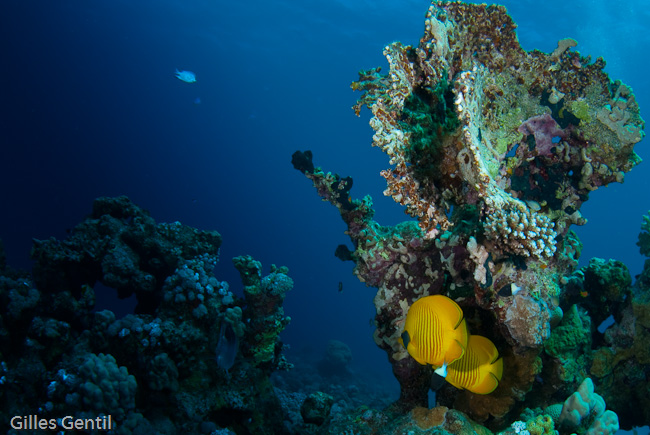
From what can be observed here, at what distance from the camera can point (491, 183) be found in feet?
9.39

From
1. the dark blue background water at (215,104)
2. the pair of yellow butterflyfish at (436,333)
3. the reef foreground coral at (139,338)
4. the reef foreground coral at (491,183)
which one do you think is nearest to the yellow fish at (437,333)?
the pair of yellow butterflyfish at (436,333)

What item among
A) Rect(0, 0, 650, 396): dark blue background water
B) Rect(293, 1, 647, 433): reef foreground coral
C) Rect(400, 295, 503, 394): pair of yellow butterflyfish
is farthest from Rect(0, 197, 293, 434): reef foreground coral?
Rect(0, 0, 650, 396): dark blue background water

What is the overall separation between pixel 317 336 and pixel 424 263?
4188cm

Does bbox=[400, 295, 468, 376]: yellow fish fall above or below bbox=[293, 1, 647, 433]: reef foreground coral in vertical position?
below

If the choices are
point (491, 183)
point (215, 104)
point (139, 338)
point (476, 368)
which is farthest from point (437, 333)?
point (215, 104)

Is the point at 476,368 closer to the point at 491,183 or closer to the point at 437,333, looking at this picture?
the point at 437,333

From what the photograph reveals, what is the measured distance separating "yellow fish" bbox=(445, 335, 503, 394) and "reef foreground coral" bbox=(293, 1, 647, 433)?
475 mm

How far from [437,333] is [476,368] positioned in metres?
0.71

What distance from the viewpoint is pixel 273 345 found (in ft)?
18.7

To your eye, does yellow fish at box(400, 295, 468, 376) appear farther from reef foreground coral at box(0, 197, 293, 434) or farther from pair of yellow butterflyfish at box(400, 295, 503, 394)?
reef foreground coral at box(0, 197, 293, 434)

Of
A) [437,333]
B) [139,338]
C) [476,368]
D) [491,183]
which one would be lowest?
[476,368]

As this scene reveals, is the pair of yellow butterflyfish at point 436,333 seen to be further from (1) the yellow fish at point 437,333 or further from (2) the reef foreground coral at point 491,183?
(2) the reef foreground coral at point 491,183

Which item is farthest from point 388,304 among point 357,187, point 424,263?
point 357,187

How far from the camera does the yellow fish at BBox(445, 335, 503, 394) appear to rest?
255cm
